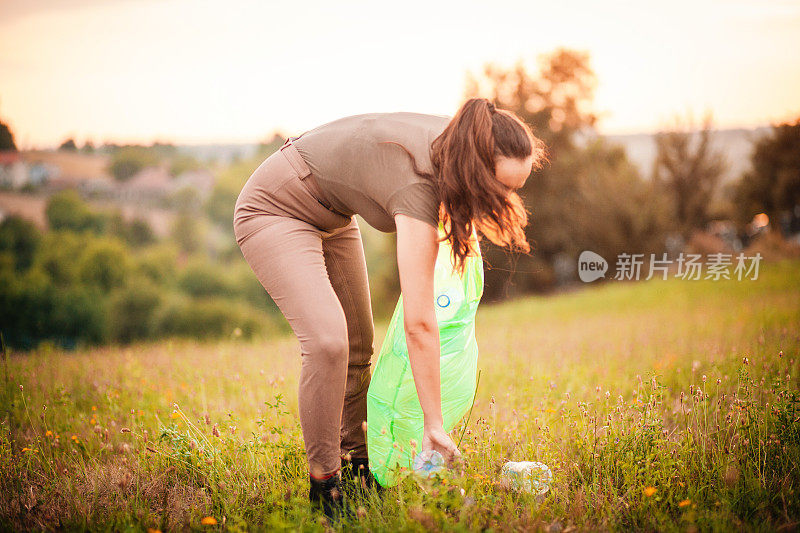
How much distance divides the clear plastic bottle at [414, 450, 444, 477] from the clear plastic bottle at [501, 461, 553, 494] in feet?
1.26

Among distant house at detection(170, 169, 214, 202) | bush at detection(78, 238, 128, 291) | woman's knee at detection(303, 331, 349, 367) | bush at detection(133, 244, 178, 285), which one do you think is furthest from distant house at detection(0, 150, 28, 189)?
woman's knee at detection(303, 331, 349, 367)

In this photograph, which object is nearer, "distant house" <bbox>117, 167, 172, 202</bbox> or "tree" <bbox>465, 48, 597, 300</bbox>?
"tree" <bbox>465, 48, 597, 300</bbox>

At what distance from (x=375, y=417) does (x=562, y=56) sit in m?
25.1

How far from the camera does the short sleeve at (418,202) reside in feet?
6.40

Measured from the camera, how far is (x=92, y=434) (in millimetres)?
3307

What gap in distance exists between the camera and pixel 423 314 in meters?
2.02

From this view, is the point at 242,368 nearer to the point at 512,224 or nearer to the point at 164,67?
the point at 512,224

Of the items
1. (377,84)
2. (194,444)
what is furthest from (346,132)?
(377,84)

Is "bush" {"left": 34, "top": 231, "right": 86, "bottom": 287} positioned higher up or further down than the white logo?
further down

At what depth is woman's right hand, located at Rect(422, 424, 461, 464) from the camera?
83.2 inches

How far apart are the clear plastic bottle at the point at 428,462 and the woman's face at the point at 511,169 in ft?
3.40

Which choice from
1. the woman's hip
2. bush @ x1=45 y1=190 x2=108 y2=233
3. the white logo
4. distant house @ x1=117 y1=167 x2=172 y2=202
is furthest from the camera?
distant house @ x1=117 y1=167 x2=172 y2=202

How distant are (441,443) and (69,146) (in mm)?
34317

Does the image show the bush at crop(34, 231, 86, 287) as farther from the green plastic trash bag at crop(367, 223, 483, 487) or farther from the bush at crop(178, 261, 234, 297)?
the green plastic trash bag at crop(367, 223, 483, 487)
